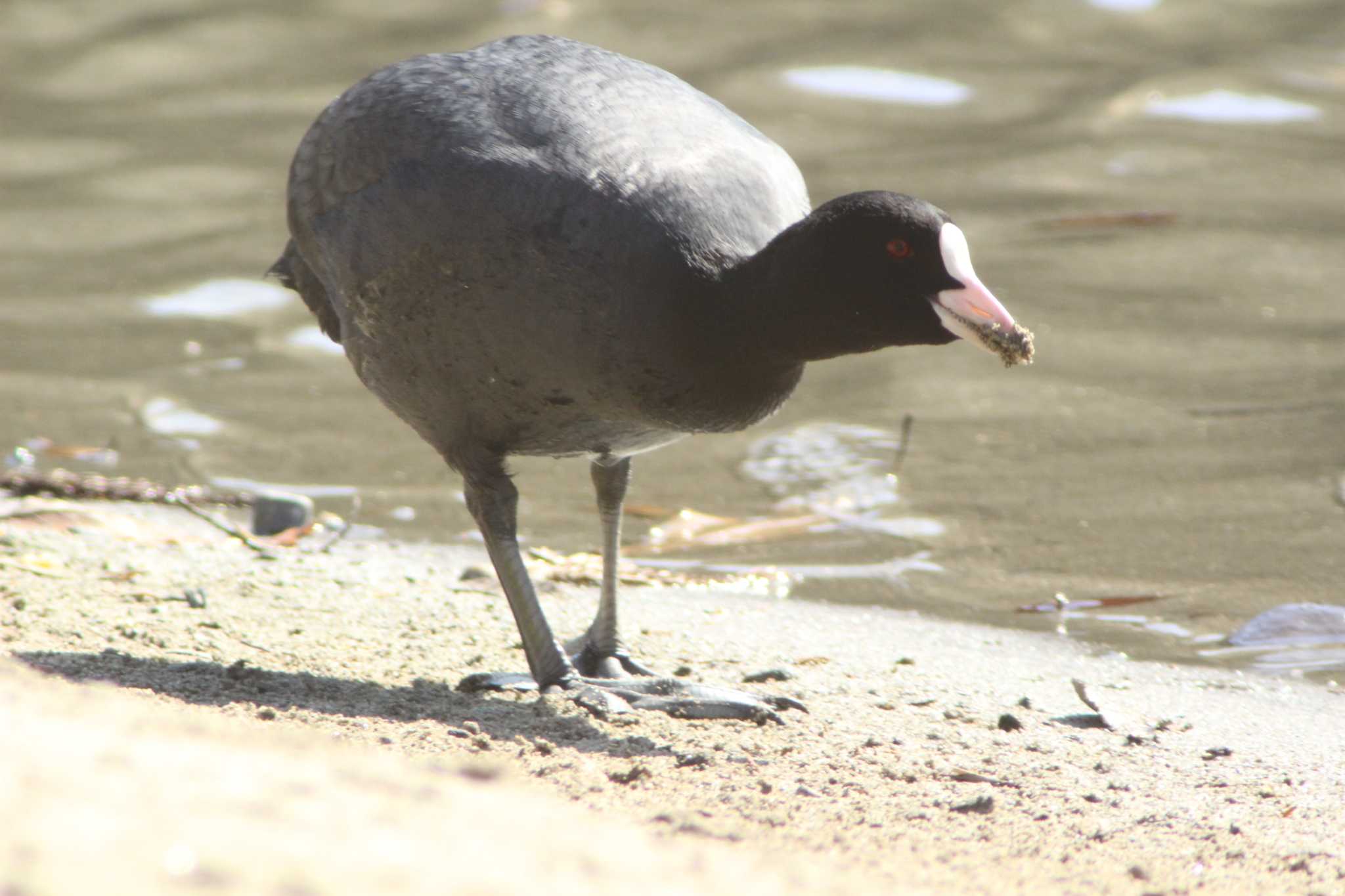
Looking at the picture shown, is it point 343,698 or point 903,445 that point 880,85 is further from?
point 343,698

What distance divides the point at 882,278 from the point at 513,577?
138 centimetres

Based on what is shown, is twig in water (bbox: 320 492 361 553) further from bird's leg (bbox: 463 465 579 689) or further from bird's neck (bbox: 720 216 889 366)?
bird's neck (bbox: 720 216 889 366)

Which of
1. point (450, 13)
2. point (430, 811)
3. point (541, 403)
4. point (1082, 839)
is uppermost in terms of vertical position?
point (450, 13)

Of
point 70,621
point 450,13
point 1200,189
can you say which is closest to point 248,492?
point 70,621

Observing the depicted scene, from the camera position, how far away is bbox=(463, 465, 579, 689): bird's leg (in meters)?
4.67

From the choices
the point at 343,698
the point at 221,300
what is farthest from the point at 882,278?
the point at 221,300

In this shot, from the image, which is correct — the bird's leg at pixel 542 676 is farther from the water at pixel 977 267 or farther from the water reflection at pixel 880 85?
the water reflection at pixel 880 85

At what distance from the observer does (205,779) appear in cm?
212

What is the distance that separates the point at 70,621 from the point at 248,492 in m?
1.89

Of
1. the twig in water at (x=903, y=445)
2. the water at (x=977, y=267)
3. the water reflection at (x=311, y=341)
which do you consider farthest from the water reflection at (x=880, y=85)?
the twig in water at (x=903, y=445)

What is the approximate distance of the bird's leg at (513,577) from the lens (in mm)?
4672

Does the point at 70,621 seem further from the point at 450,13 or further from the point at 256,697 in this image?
the point at 450,13

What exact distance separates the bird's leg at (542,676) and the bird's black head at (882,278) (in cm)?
100

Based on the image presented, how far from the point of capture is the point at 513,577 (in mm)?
4766
